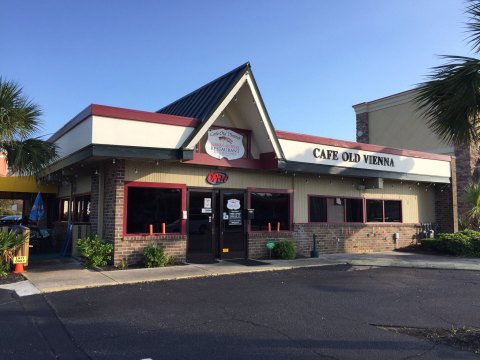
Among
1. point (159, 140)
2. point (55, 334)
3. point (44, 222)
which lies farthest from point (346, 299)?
point (44, 222)

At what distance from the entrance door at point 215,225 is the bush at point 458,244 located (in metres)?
8.72

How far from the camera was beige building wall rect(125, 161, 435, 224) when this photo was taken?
1288cm

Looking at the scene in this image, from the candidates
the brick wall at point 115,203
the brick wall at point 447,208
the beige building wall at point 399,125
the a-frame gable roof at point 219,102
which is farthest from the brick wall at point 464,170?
the brick wall at point 115,203

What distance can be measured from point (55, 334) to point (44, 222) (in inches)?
613

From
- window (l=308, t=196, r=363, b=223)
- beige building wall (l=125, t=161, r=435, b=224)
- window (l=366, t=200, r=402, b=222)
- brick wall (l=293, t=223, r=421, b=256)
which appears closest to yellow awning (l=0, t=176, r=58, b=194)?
beige building wall (l=125, t=161, r=435, b=224)

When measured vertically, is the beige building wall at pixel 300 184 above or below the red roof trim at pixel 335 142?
below

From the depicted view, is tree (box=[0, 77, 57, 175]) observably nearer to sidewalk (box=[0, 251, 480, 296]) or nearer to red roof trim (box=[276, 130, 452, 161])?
sidewalk (box=[0, 251, 480, 296])

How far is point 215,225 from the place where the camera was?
14.0 metres

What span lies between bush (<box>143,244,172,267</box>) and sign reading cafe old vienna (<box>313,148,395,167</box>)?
634 centimetres

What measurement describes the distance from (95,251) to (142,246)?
1.27 metres

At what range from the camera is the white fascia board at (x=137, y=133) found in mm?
11258

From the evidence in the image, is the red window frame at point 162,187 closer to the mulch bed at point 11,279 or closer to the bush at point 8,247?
the bush at point 8,247

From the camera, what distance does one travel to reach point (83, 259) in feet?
40.9

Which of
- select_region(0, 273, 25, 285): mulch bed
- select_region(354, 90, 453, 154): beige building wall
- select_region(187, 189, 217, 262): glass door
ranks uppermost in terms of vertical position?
select_region(354, 90, 453, 154): beige building wall
